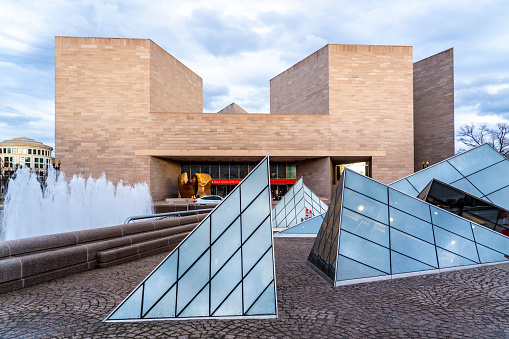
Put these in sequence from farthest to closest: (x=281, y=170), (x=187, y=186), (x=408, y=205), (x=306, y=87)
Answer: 1. (x=281, y=170)
2. (x=306, y=87)
3. (x=187, y=186)
4. (x=408, y=205)

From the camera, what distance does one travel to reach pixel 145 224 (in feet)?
34.4

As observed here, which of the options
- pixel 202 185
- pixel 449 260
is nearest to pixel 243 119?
pixel 202 185

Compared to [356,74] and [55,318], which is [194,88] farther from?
[55,318]

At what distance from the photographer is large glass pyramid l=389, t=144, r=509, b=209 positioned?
1218 centimetres

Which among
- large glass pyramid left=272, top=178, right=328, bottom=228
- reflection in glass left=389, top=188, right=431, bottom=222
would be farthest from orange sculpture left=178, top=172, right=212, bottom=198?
reflection in glass left=389, top=188, right=431, bottom=222

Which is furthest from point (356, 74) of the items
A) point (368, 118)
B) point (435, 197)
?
point (435, 197)

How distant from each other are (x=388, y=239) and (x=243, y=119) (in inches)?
1186

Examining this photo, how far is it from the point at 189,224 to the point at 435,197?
980 cm

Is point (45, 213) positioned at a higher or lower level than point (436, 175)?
lower

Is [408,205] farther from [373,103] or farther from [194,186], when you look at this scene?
[373,103]

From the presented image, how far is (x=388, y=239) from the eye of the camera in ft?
25.2

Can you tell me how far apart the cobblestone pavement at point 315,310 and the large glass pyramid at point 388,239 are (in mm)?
358

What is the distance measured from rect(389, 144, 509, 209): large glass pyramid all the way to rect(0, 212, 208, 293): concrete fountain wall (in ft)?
33.0

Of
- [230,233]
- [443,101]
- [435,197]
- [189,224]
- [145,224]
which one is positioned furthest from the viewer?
[443,101]
